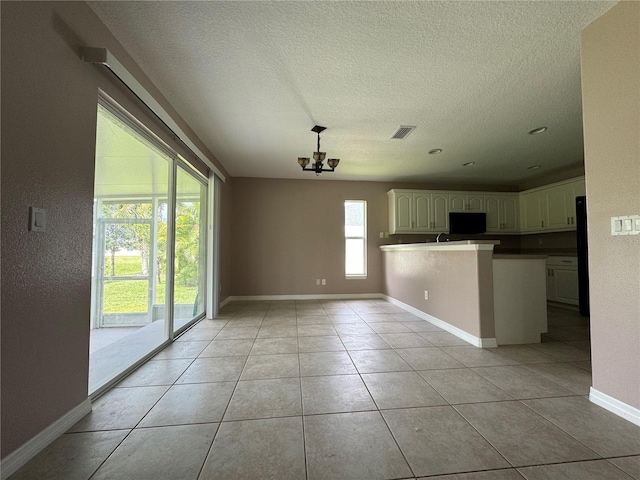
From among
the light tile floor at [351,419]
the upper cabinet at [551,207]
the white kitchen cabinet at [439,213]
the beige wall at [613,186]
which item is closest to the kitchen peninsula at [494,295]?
the light tile floor at [351,419]

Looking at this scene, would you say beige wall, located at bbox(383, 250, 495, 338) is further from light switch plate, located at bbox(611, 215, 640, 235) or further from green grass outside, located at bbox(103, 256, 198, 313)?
green grass outside, located at bbox(103, 256, 198, 313)

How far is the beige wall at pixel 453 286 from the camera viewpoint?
2.73 meters

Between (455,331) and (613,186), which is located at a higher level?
(613,186)

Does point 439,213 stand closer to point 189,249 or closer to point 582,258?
point 582,258

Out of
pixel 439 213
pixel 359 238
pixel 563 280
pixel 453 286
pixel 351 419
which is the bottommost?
pixel 351 419

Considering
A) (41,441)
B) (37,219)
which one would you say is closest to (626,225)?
(37,219)

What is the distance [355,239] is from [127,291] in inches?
165

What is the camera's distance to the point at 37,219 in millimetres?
1273

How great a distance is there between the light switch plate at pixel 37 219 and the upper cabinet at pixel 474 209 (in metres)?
5.08

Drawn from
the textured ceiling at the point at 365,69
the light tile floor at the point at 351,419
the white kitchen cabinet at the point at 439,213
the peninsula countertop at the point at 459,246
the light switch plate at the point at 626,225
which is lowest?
the light tile floor at the point at 351,419

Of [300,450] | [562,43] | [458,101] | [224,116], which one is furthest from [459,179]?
[300,450]

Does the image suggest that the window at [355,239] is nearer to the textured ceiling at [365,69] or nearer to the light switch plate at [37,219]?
the textured ceiling at [365,69]

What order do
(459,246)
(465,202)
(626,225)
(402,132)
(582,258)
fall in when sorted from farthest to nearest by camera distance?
1. (465,202)
2. (582,258)
3. (402,132)
4. (459,246)
5. (626,225)

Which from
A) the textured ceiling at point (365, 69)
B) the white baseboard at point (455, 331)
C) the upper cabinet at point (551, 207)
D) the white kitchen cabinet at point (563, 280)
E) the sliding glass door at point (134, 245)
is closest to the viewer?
the textured ceiling at point (365, 69)
